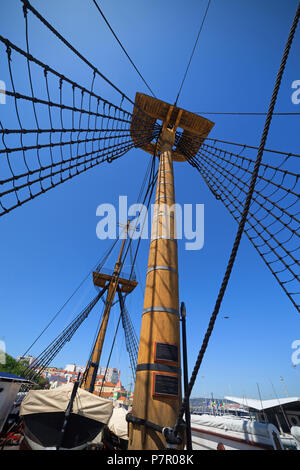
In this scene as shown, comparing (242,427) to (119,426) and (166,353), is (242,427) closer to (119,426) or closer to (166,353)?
(166,353)

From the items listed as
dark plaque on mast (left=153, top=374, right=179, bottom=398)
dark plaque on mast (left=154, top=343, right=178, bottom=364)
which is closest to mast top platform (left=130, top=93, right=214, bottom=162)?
dark plaque on mast (left=154, top=343, right=178, bottom=364)

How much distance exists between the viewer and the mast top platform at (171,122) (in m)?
7.36

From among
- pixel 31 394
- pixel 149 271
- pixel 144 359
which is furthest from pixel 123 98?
pixel 31 394

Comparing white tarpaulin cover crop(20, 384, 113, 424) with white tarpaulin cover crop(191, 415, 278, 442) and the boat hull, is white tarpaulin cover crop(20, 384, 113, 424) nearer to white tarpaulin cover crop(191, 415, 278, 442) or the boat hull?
the boat hull

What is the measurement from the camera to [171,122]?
25.1 feet

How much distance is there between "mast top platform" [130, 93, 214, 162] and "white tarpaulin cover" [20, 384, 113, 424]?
333 inches

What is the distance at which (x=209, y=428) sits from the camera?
5547 mm

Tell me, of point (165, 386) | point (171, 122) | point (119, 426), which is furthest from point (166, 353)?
point (171, 122)

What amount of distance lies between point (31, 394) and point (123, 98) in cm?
872

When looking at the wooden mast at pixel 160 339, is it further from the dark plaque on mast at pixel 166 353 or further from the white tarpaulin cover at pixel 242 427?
the white tarpaulin cover at pixel 242 427

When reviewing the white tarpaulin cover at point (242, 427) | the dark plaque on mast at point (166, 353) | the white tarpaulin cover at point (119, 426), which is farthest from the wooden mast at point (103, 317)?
the dark plaque on mast at point (166, 353)

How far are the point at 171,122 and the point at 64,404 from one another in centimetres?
947

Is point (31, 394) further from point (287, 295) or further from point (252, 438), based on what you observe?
point (287, 295)
